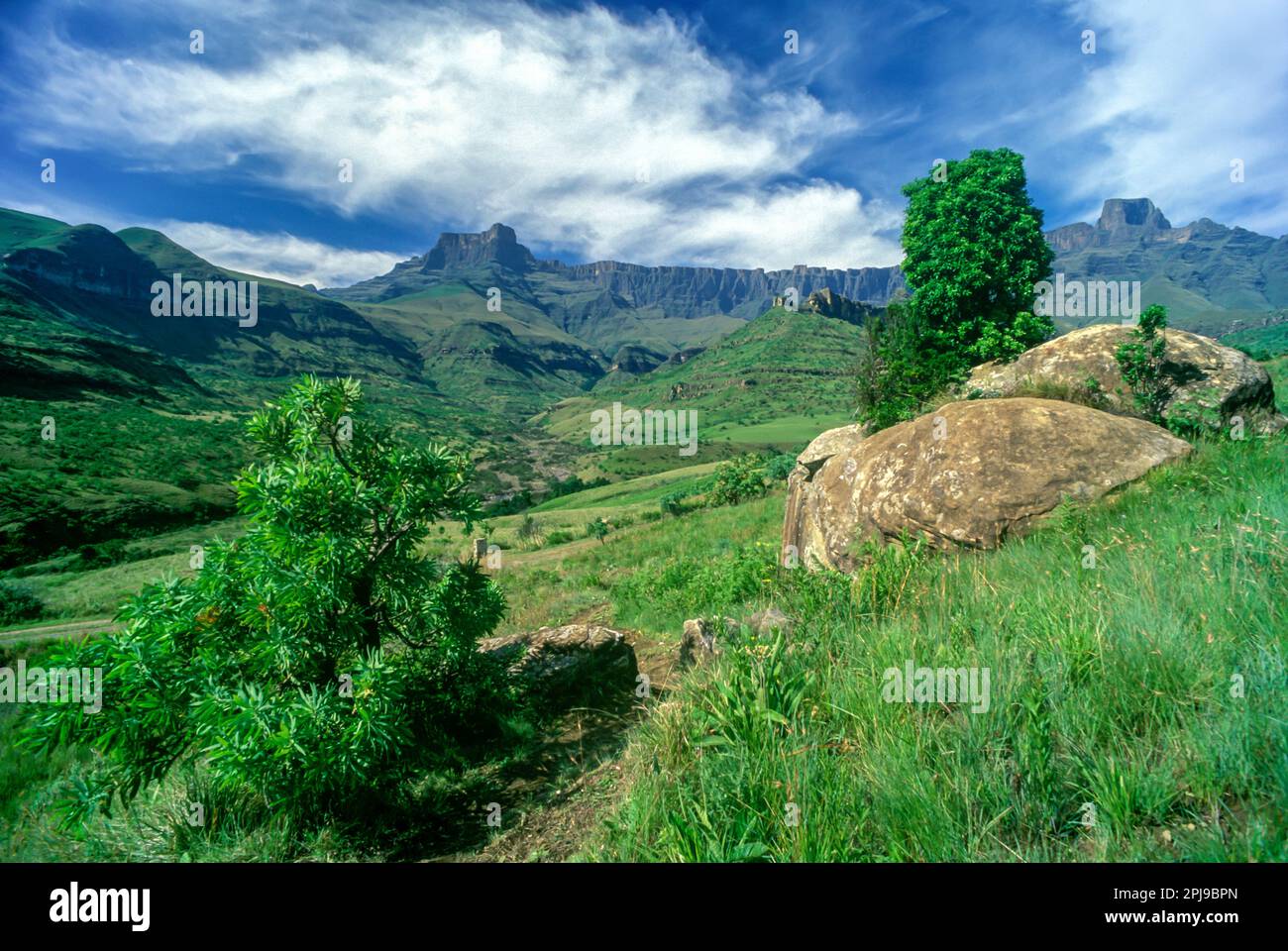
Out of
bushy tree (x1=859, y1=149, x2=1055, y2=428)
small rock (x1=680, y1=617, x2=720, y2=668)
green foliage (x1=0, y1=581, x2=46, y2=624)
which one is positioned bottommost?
green foliage (x1=0, y1=581, x2=46, y2=624)

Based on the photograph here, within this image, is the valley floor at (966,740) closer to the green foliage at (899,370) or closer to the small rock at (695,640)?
the small rock at (695,640)

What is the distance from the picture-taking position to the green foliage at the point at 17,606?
26950 millimetres

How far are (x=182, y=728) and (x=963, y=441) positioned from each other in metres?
9.90

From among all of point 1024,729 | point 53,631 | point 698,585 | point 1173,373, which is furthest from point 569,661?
point 53,631

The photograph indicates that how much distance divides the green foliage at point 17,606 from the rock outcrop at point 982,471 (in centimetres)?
3936

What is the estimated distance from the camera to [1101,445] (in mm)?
7273

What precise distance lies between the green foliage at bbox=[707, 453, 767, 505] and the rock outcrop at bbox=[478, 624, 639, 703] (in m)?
26.4

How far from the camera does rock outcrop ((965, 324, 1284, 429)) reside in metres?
8.66

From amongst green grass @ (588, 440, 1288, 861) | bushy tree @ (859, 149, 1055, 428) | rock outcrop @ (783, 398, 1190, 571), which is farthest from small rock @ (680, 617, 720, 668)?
bushy tree @ (859, 149, 1055, 428)

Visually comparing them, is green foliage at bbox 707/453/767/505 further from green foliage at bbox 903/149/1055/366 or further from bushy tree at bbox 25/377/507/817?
bushy tree at bbox 25/377/507/817

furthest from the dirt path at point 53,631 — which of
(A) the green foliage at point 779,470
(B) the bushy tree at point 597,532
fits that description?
(A) the green foliage at point 779,470

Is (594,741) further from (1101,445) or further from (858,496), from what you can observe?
(1101,445)
